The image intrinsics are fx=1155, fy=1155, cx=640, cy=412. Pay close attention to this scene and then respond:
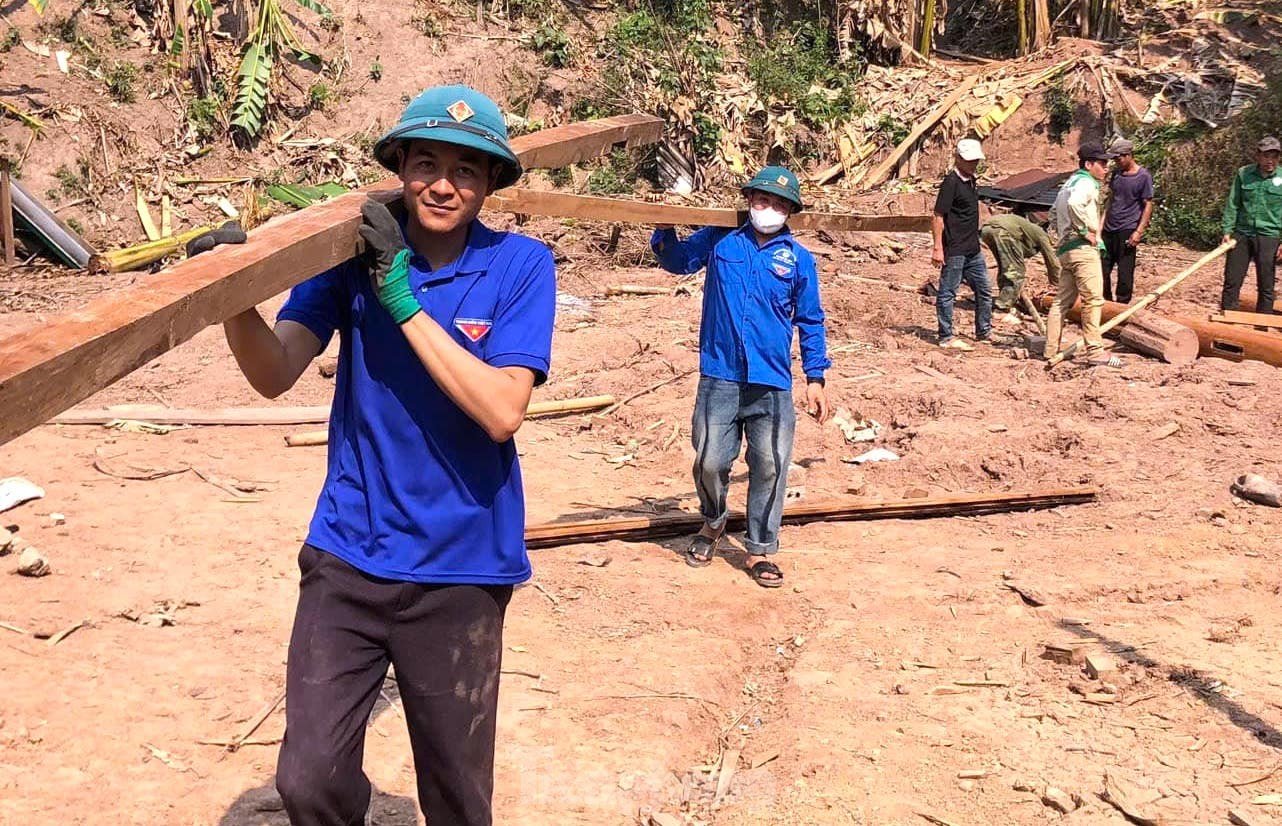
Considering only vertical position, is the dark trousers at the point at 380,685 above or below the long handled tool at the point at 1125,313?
above

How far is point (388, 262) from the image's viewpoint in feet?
7.75

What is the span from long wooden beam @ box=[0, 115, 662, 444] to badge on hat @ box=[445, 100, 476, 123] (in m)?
0.30

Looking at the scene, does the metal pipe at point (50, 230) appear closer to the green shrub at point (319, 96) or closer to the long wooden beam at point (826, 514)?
the green shrub at point (319, 96)

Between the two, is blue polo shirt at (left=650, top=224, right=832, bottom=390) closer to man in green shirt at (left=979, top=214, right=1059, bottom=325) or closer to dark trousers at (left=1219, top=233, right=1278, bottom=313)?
man in green shirt at (left=979, top=214, right=1059, bottom=325)

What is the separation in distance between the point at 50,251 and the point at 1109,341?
11.7m

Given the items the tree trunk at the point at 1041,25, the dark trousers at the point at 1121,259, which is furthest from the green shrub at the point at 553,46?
the dark trousers at the point at 1121,259

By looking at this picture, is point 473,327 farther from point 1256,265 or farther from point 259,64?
point 259,64

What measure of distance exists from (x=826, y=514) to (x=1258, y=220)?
6.66m

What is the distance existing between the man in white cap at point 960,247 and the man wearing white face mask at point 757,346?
5317 millimetres

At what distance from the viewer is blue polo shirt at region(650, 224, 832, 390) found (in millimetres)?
5641

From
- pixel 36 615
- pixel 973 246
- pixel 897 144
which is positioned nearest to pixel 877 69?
pixel 897 144

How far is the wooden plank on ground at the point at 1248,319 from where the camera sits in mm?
10438

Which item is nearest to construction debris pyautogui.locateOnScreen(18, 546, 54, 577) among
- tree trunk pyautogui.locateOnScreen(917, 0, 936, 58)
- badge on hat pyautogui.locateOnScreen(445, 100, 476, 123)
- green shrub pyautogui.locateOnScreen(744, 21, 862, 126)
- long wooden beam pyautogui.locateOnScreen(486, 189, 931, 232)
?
long wooden beam pyautogui.locateOnScreen(486, 189, 931, 232)

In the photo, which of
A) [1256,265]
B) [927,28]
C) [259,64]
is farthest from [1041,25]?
[259,64]
